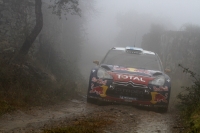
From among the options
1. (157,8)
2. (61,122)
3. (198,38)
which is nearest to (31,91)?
(61,122)

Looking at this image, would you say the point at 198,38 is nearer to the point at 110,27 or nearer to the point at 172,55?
the point at 172,55

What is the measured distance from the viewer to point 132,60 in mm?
9961

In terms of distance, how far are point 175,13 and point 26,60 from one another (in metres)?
41.9

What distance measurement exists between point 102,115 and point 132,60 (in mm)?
3135

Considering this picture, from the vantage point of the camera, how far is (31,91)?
950cm

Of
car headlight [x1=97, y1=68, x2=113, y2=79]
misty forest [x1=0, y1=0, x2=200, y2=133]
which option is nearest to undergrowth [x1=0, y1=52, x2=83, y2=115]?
misty forest [x1=0, y1=0, x2=200, y2=133]

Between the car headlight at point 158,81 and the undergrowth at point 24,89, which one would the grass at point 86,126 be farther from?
the car headlight at point 158,81

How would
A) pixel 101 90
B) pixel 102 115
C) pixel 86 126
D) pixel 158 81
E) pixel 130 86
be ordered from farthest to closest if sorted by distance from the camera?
pixel 101 90, pixel 158 81, pixel 130 86, pixel 102 115, pixel 86 126

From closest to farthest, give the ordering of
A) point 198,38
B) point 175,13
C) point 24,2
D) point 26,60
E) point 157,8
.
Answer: point 26,60
point 24,2
point 198,38
point 175,13
point 157,8

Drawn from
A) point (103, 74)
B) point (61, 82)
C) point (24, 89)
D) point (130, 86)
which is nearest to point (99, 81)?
point (103, 74)

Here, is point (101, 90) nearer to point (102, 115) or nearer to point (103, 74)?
point (103, 74)

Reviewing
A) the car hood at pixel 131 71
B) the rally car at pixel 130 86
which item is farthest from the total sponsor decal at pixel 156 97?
the car hood at pixel 131 71

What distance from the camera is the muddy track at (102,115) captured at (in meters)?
5.81

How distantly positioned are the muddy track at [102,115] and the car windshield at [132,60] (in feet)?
4.99
